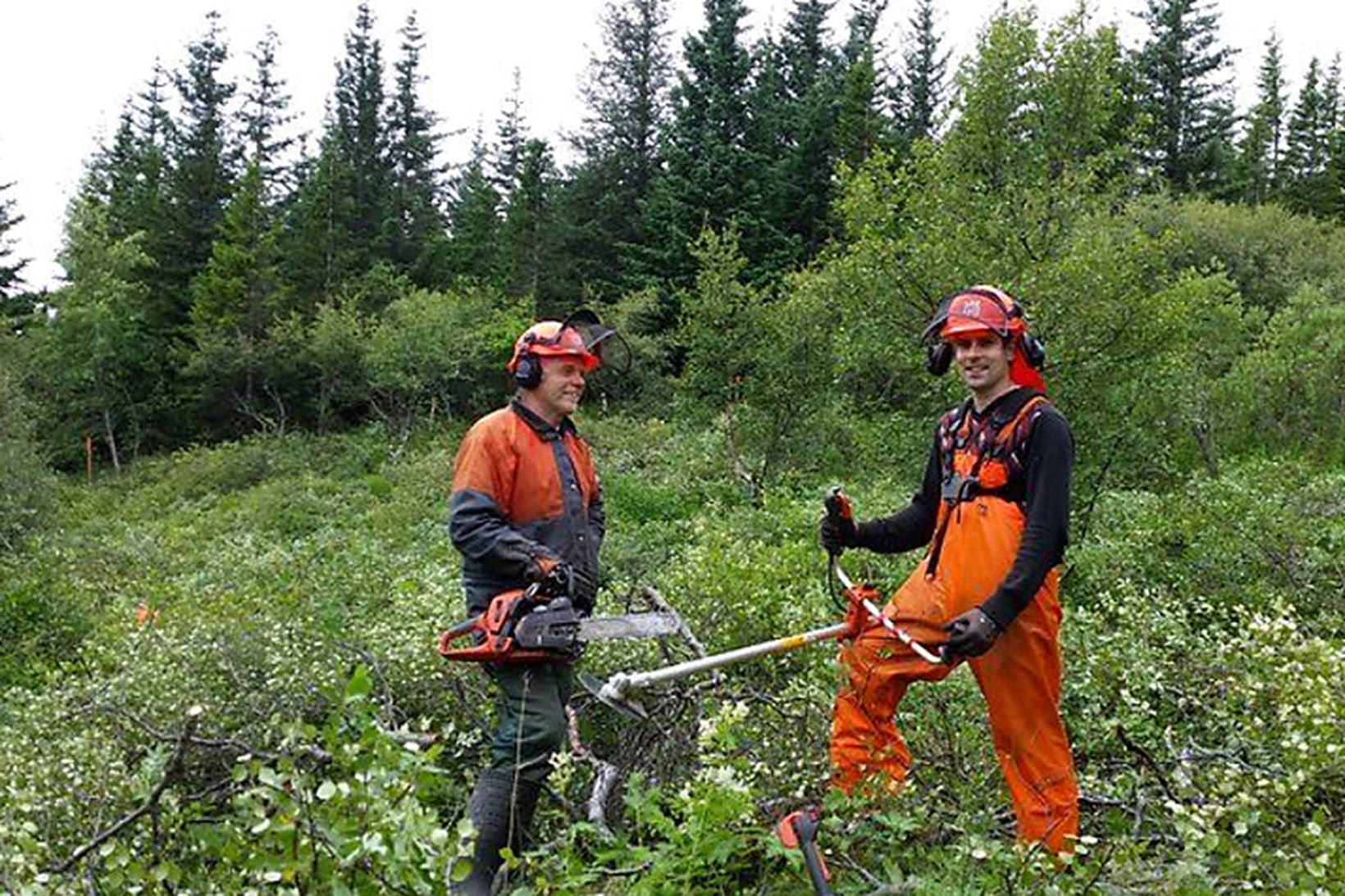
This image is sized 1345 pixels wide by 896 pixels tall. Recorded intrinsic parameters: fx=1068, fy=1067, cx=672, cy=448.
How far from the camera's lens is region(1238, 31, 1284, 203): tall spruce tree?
34625mm

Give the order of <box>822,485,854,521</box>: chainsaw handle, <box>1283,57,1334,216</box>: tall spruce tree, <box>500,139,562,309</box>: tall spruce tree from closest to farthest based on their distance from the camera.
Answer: <box>822,485,854,521</box>: chainsaw handle → <box>500,139,562,309</box>: tall spruce tree → <box>1283,57,1334,216</box>: tall spruce tree

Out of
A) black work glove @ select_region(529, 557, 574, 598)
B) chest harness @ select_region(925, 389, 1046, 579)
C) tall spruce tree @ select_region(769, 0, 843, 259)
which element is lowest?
black work glove @ select_region(529, 557, 574, 598)

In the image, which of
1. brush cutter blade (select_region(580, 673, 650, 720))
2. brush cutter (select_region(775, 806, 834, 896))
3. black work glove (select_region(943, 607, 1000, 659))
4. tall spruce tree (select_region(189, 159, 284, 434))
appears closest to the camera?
brush cutter (select_region(775, 806, 834, 896))

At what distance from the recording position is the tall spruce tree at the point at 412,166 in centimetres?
3555

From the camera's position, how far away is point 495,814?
328cm

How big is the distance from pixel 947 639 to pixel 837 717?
0.51 meters

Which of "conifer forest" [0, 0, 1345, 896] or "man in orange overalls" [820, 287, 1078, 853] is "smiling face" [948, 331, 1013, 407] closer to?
"man in orange overalls" [820, 287, 1078, 853]

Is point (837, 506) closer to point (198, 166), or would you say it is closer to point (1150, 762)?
point (1150, 762)

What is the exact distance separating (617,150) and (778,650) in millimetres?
33284

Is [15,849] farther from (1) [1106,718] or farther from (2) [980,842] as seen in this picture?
(1) [1106,718]

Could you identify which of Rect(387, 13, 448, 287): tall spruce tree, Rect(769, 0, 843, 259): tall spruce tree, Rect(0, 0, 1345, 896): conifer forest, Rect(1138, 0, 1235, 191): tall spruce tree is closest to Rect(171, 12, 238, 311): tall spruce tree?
Rect(0, 0, 1345, 896): conifer forest

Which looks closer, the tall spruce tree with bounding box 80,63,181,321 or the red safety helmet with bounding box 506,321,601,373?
the red safety helmet with bounding box 506,321,601,373

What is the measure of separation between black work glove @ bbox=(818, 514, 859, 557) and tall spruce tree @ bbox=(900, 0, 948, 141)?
33208 mm

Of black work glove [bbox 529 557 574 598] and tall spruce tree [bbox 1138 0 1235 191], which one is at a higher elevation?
tall spruce tree [bbox 1138 0 1235 191]
